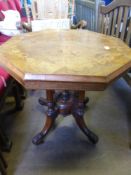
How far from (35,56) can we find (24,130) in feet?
2.64

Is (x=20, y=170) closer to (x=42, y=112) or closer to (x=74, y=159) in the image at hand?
(x=74, y=159)

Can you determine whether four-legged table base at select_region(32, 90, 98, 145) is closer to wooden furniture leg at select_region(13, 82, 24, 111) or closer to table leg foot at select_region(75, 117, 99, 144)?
table leg foot at select_region(75, 117, 99, 144)

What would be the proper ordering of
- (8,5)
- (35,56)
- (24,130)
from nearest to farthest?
1. (35,56)
2. (24,130)
3. (8,5)

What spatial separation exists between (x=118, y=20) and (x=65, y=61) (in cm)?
95

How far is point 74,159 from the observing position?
1430mm

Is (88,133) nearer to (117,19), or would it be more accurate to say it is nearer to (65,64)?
(65,64)

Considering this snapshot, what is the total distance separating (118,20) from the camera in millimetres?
1739

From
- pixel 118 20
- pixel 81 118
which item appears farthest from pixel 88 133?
pixel 118 20

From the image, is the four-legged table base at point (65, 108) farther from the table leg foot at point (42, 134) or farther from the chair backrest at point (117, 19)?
the chair backrest at point (117, 19)

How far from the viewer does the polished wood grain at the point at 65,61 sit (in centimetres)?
92

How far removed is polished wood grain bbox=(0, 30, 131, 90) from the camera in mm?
925

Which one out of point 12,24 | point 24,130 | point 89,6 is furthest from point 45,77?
point 89,6

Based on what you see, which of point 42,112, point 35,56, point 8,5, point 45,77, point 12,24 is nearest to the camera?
point 45,77

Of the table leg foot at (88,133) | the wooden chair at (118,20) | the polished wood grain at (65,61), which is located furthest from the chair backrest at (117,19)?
the table leg foot at (88,133)
